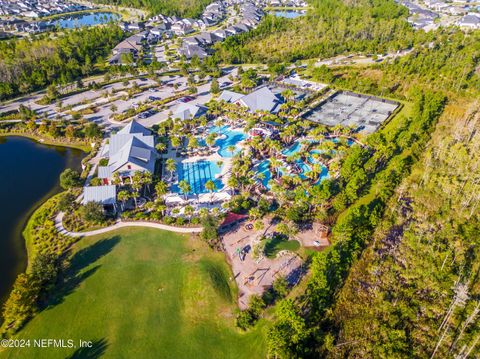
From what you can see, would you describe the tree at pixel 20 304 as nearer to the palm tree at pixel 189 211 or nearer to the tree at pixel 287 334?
the palm tree at pixel 189 211

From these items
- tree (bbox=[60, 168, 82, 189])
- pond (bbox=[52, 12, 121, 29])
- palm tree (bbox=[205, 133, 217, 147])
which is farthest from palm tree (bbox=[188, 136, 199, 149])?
pond (bbox=[52, 12, 121, 29])

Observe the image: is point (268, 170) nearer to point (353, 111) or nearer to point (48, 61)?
point (353, 111)

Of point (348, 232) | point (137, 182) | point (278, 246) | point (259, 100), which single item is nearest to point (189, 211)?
point (137, 182)

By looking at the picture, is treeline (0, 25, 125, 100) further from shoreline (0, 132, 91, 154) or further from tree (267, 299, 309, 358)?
tree (267, 299, 309, 358)

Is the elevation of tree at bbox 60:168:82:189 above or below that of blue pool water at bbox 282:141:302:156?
above

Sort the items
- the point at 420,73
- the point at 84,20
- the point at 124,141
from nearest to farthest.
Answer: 1. the point at 124,141
2. the point at 420,73
3. the point at 84,20

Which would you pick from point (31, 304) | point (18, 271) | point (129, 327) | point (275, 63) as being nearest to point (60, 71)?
point (275, 63)

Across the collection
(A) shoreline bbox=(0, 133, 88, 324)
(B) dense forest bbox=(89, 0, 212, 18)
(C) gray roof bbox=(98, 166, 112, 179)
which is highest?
(B) dense forest bbox=(89, 0, 212, 18)
